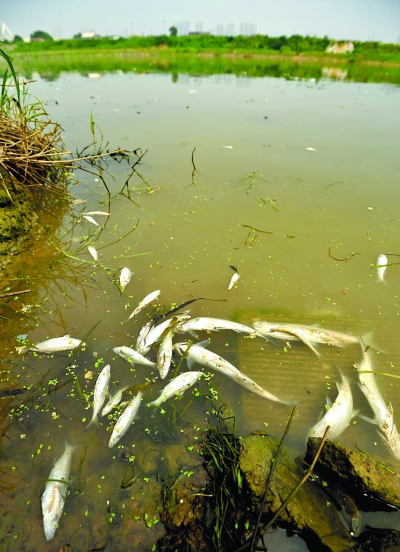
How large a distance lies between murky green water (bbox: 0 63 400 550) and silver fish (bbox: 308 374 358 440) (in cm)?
6

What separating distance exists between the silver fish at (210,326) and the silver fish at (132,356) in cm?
37

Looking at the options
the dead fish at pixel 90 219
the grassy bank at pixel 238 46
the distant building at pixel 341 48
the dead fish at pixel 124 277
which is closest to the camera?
the dead fish at pixel 124 277

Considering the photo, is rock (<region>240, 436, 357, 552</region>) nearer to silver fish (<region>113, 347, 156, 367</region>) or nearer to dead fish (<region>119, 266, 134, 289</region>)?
silver fish (<region>113, 347, 156, 367</region>)

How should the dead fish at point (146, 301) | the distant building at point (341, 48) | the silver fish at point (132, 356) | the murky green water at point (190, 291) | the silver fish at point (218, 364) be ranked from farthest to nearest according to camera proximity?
the distant building at point (341, 48) < the dead fish at point (146, 301) < the silver fish at point (132, 356) < the silver fish at point (218, 364) < the murky green water at point (190, 291)

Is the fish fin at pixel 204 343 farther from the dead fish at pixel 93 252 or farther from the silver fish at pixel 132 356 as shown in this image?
the dead fish at pixel 93 252

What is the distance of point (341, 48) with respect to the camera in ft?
88.6

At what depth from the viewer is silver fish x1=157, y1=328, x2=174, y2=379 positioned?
2132 millimetres

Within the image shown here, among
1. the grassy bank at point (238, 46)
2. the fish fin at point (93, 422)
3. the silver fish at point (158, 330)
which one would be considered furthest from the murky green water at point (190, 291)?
the grassy bank at point (238, 46)

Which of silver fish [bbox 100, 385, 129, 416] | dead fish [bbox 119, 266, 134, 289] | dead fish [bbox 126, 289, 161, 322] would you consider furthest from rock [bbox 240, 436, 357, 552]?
dead fish [bbox 119, 266, 134, 289]

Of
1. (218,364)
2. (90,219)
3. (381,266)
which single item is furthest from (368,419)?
(90,219)

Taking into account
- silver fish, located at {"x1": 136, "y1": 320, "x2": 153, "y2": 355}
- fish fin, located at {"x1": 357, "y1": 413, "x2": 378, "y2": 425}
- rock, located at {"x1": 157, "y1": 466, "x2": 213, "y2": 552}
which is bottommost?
fish fin, located at {"x1": 357, "y1": 413, "x2": 378, "y2": 425}

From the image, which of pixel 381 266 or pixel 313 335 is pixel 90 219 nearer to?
pixel 313 335

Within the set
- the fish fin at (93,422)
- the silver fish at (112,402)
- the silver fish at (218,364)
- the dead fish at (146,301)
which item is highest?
the dead fish at (146,301)

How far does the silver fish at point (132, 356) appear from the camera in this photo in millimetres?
2189
